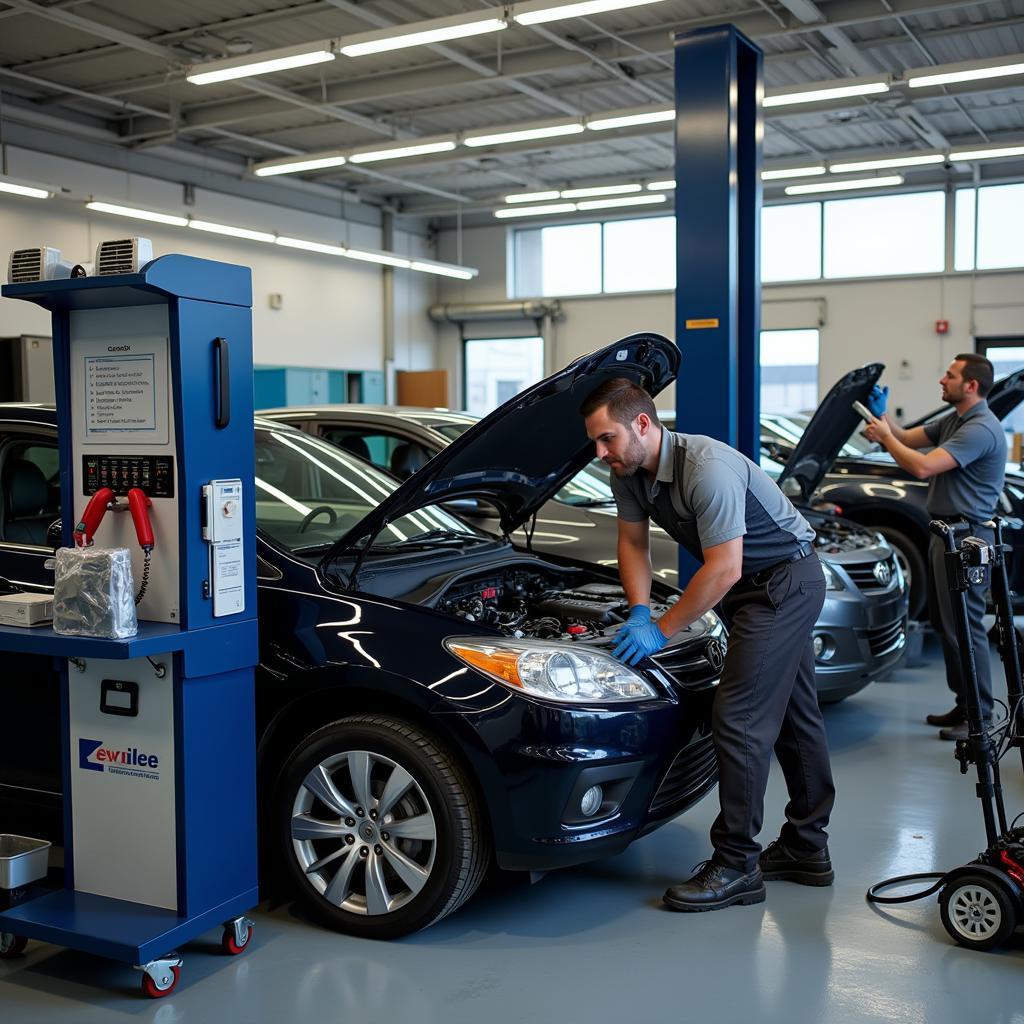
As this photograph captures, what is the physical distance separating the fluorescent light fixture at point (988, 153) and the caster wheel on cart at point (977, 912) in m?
11.6

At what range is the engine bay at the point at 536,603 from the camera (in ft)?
11.6

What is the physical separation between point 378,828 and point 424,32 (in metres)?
6.97

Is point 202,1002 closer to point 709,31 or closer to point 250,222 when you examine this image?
point 709,31

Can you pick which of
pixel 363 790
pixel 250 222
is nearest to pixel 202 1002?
pixel 363 790

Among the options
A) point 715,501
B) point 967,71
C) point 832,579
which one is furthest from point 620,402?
point 967,71

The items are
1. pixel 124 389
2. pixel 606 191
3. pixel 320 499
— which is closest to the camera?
pixel 124 389

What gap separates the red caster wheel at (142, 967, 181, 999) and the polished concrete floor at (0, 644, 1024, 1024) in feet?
0.07

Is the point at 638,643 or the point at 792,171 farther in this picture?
the point at 792,171

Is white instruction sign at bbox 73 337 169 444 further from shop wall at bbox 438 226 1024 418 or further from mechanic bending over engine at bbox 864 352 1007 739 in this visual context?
shop wall at bbox 438 226 1024 418

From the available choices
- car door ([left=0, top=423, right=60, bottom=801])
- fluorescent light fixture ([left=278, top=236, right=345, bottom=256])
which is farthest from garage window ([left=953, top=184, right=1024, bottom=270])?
car door ([left=0, top=423, right=60, bottom=801])

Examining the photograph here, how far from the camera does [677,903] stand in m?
3.21

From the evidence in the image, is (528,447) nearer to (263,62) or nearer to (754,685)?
(754,685)

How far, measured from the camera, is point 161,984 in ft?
8.91

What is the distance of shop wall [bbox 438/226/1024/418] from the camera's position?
15453mm
